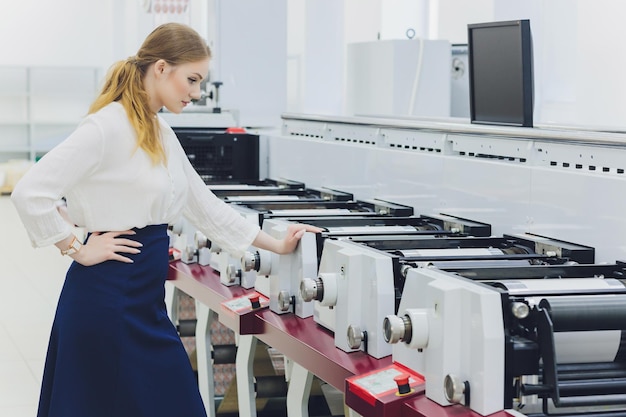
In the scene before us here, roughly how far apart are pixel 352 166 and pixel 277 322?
1170 mm

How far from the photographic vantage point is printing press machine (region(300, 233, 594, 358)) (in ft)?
6.39

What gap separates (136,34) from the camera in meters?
12.4

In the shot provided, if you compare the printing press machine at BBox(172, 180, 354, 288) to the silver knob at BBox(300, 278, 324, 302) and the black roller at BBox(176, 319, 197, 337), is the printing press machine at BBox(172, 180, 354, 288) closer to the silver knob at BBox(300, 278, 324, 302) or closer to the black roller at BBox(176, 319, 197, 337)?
the black roller at BBox(176, 319, 197, 337)

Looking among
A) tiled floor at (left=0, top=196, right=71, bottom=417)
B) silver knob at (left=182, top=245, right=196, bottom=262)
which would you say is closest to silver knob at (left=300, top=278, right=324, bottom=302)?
silver knob at (left=182, top=245, right=196, bottom=262)

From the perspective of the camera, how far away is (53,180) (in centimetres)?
206

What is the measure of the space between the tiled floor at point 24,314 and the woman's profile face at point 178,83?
2191mm

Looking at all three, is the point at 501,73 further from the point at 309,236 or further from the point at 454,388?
the point at 454,388

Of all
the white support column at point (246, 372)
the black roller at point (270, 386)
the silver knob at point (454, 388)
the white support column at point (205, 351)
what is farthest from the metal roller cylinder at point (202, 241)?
the silver knob at point (454, 388)

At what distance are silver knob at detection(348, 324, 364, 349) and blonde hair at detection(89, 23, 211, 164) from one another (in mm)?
637

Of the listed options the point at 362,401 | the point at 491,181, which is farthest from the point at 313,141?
the point at 362,401

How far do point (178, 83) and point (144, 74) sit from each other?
10 centimetres

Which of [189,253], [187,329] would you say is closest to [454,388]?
[189,253]

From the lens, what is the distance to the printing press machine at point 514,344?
155 centimetres

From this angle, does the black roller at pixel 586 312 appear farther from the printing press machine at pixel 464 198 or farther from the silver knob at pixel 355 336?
the silver knob at pixel 355 336
